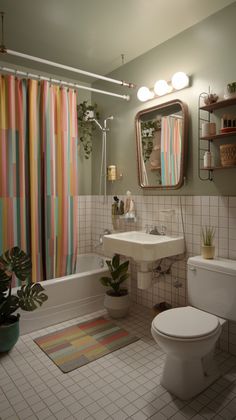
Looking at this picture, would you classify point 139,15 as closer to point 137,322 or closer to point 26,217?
point 26,217

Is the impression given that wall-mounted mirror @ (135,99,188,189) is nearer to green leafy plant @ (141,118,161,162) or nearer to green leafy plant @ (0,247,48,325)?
green leafy plant @ (141,118,161,162)

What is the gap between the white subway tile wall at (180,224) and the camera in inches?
83.6

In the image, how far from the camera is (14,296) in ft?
7.10

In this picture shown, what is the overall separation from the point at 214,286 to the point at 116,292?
1051mm

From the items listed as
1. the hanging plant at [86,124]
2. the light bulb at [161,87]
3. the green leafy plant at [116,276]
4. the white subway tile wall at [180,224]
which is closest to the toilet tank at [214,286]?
the white subway tile wall at [180,224]

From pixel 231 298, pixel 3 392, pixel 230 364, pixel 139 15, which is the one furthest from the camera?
pixel 139 15

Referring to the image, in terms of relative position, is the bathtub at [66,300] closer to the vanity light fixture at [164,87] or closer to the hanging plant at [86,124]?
the hanging plant at [86,124]

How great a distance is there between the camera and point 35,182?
98.4 inches

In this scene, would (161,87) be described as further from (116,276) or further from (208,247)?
(116,276)

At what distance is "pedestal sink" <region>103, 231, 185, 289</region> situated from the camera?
2158 mm

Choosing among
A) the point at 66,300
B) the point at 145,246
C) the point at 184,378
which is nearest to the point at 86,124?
the point at 145,246

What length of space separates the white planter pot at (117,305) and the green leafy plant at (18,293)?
709mm

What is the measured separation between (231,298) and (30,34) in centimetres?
257

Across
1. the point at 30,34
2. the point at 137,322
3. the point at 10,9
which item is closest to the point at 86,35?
the point at 30,34
